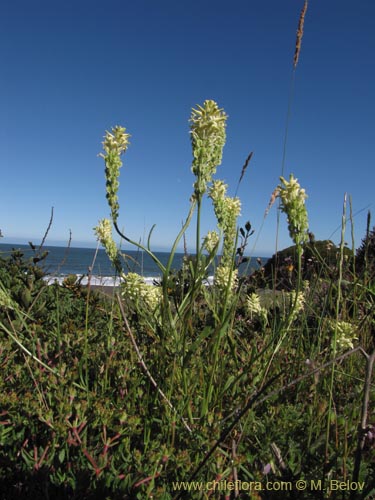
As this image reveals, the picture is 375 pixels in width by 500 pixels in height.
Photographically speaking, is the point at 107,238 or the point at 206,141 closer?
the point at 206,141

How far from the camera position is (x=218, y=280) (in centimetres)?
238

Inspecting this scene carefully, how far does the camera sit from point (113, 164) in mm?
1745

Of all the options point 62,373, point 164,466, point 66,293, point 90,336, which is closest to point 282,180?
point 164,466

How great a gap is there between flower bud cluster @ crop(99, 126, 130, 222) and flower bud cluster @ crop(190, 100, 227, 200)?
378 millimetres

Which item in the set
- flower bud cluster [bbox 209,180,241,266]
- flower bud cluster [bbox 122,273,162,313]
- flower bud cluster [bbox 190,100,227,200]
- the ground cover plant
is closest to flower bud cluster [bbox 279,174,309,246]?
the ground cover plant

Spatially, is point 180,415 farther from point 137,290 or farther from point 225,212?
point 225,212

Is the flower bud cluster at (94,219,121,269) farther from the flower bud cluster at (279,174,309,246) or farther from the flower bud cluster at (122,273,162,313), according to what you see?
the flower bud cluster at (279,174,309,246)

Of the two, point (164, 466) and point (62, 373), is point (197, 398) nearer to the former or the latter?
point (164, 466)

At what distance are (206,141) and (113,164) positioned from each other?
1.46ft

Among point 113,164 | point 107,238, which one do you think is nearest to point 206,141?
point 113,164

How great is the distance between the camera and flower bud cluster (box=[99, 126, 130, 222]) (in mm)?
1727

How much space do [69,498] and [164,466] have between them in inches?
12.5

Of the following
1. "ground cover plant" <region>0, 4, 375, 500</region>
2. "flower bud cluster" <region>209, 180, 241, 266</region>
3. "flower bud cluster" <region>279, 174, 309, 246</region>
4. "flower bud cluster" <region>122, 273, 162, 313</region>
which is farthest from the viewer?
"flower bud cluster" <region>209, 180, 241, 266</region>

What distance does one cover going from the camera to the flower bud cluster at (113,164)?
173 cm
